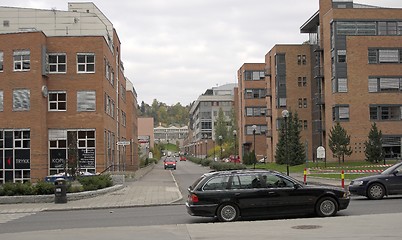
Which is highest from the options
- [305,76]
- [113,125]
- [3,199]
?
[305,76]

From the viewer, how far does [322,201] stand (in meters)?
15.7

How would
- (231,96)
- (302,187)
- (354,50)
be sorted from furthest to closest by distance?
(231,96) < (354,50) < (302,187)

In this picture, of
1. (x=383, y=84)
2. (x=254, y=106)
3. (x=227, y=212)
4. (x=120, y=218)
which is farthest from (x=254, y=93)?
(x=227, y=212)

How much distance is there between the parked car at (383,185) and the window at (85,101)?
95.0 ft

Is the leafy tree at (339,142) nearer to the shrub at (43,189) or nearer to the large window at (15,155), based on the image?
the large window at (15,155)

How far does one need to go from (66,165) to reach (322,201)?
24.7 m

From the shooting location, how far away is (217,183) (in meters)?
15.9

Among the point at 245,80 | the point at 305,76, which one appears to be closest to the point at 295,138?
the point at 305,76

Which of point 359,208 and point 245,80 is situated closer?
point 359,208

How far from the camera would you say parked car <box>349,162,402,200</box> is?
20516mm

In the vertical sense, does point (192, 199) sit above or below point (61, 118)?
below

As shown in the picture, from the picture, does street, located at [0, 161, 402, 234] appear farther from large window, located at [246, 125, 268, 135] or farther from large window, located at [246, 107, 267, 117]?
large window, located at [246, 107, 267, 117]

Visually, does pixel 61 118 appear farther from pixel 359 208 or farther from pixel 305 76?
pixel 305 76

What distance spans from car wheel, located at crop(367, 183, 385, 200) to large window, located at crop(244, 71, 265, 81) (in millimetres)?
82230
